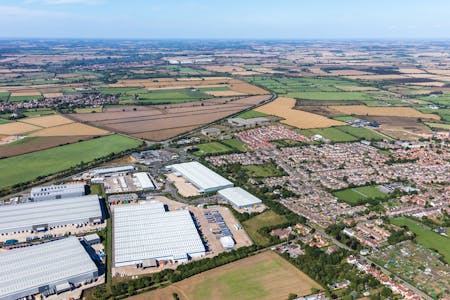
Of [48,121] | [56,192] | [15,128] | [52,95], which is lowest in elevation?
[56,192]

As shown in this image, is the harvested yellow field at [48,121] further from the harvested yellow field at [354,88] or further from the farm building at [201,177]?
the harvested yellow field at [354,88]

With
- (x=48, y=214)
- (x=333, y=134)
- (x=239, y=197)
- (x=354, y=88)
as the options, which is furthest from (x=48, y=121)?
(x=354, y=88)

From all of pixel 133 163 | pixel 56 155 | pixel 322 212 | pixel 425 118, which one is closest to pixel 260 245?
pixel 322 212

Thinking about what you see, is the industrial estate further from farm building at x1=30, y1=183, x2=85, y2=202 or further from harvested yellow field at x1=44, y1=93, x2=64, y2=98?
harvested yellow field at x1=44, y1=93, x2=64, y2=98

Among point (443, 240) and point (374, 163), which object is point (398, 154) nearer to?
point (374, 163)

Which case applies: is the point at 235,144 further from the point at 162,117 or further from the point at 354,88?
the point at 354,88

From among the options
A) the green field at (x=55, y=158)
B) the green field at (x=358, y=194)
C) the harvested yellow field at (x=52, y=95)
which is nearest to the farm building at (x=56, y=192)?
the green field at (x=55, y=158)
